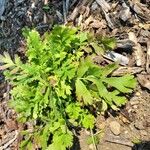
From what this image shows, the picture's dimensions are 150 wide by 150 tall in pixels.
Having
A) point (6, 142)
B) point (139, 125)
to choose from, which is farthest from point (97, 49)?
point (6, 142)

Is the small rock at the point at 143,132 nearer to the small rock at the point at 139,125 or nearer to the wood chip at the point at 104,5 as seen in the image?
the small rock at the point at 139,125

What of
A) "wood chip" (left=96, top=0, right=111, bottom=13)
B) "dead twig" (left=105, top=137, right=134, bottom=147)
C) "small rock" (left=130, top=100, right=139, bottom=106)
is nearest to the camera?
"dead twig" (left=105, top=137, right=134, bottom=147)

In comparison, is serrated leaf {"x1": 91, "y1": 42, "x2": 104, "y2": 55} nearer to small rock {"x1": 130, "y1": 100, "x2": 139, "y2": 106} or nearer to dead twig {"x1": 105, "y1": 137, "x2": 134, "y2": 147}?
small rock {"x1": 130, "y1": 100, "x2": 139, "y2": 106}

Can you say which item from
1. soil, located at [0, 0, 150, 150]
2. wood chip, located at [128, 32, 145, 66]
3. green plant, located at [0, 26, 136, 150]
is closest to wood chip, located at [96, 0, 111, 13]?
soil, located at [0, 0, 150, 150]

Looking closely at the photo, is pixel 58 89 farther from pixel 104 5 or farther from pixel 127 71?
pixel 104 5

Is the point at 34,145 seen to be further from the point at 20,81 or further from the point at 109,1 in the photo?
the point at 109,1

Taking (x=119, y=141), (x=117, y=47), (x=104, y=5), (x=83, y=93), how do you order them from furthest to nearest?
(x=104, y=5), (x=117, y=47), (x=119, y=141), (x=83, y=93)
